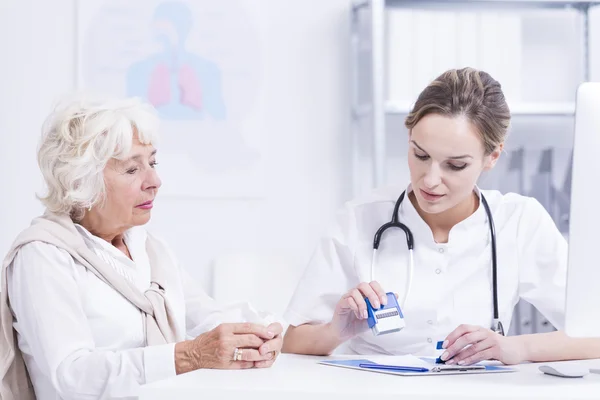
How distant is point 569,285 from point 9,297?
114cm

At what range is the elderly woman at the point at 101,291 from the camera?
160 cm

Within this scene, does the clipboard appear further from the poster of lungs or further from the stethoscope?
the poster of lungs

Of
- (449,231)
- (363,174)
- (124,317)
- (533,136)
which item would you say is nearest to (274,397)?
(124,317)

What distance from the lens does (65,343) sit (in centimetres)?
161

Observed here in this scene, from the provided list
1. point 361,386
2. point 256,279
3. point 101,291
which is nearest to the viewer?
point 361,386

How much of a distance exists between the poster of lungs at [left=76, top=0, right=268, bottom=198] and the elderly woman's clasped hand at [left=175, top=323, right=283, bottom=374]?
1555 mm

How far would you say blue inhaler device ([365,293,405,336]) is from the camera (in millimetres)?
1519

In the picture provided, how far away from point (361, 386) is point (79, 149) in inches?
36.9

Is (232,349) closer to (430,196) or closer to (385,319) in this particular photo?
(385,319)

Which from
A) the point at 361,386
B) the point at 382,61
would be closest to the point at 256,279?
the point at 382,61

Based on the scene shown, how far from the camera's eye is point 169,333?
73.8 inches

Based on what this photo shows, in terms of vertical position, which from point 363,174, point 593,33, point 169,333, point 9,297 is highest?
point 593,33

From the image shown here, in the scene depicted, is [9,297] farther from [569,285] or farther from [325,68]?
→ [325,68]

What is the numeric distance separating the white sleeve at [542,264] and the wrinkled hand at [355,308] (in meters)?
0.44
